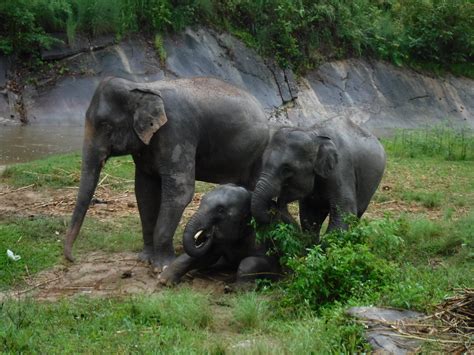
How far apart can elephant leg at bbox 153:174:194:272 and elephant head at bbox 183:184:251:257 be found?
20.9 inches

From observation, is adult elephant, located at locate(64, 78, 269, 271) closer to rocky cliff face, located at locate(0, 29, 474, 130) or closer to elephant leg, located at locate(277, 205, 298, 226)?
elephant leg, located at locate(277, 205, 298, 226)

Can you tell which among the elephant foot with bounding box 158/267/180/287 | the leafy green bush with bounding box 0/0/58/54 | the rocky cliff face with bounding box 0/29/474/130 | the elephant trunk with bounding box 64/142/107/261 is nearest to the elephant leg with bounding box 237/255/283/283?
the elephant foot with bounding box 158/267/180/287

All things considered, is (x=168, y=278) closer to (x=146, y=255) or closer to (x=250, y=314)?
(x=146, y=255)

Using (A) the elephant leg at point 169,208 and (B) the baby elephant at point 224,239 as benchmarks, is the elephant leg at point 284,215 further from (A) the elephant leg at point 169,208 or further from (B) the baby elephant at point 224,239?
(A) the elephant leg at point 169,208

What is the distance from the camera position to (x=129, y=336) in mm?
4891

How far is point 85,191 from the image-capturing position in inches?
284

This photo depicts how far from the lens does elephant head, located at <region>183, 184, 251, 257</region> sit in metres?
6.73

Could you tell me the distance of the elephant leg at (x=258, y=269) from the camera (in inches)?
263

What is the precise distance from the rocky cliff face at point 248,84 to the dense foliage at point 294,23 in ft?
1.52

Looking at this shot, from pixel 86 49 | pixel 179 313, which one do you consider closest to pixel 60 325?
pixel 179 313

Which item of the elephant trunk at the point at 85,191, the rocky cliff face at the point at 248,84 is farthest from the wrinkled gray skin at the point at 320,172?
the rocky cliff face at the point at 248,84

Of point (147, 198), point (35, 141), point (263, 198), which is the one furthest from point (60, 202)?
point (35, 141)

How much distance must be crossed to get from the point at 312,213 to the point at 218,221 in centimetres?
120

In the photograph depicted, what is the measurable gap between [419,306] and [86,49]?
54.8ft
